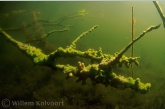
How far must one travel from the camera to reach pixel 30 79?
779 cm

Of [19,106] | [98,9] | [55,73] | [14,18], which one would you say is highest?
[98,9]

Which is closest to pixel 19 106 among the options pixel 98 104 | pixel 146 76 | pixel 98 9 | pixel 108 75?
pixel 98 104

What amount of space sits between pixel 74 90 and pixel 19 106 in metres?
2.35

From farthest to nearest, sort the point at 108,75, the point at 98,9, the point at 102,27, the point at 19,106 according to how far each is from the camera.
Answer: the point at 98,9, the point at 102,27, the point at 19,106, the point at 108,75

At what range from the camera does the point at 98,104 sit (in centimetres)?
658

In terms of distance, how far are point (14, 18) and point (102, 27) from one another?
14848 millimetres

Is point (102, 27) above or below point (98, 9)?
below

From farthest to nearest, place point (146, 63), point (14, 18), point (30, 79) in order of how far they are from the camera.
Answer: point (14, 18)
point (146, 63)
point (30, 79)

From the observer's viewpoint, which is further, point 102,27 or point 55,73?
point 102,27

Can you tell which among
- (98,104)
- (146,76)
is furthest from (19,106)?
(146,76)

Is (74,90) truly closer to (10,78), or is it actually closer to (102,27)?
(10,78)

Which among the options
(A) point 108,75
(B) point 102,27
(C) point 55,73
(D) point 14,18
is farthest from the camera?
(B) point 102,27

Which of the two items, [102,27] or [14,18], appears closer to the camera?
[14,18]

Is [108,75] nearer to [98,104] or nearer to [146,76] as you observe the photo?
[98,104]
